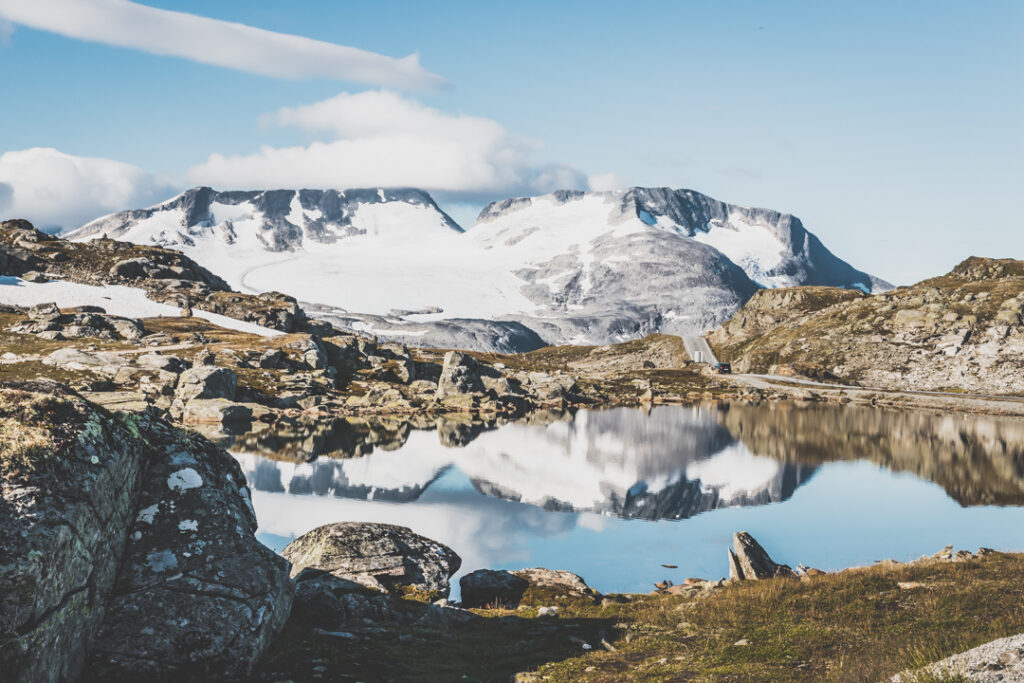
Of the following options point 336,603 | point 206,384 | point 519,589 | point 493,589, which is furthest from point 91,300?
point 336,603

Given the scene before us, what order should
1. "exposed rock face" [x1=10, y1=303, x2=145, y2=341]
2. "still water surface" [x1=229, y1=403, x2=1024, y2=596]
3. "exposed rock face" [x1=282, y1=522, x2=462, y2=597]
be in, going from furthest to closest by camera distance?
"exposed rock face" [x1=10, y1=303, x2=145, y2=341]
"still water surface" [x1=229, y1=403, x2=1024, y2=596]
"exposed rock face" [x1=282, y1=522, x2=462, y2=597]

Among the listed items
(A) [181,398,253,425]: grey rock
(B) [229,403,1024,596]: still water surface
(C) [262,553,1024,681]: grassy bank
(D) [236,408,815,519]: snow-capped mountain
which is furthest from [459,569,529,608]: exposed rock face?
(A) [181,398,253,425]: grey rock

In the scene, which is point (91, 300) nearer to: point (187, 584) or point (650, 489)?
point (650, 489)

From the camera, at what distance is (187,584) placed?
15.1m

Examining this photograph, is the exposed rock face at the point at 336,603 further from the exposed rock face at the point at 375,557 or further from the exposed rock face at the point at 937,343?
the exposed rock face at the point at 937,343

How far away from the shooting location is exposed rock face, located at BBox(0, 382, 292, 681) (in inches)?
468

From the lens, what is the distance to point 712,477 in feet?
256

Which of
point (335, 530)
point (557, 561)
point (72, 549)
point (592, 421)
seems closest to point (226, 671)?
point (72, 549)

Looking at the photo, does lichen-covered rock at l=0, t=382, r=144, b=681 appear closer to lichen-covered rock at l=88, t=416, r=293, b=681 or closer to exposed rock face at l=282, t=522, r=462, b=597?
lichen-covered rock at l=88, t=416, r=293, b=681

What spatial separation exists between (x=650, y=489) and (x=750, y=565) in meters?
41.8

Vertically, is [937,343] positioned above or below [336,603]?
above

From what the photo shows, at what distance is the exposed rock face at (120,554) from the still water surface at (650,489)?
19.5 metres

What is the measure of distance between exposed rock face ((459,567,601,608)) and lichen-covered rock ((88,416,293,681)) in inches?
459

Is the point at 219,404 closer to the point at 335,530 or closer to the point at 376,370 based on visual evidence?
the point at 376,370
